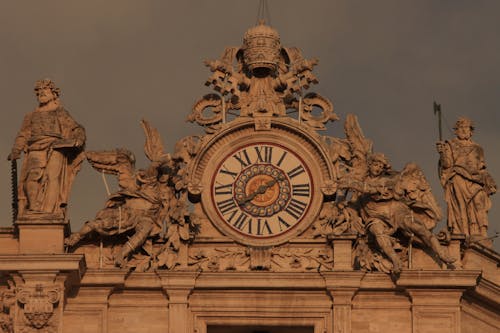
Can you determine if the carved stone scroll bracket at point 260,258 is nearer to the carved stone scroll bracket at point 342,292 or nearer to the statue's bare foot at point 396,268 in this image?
the carved stone scroll bracket at point 342,292

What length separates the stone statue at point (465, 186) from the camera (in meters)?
49.7

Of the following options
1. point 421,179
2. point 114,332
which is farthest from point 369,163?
point 114,332

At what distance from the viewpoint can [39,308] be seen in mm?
47906

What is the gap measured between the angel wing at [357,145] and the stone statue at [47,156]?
3.93 meters

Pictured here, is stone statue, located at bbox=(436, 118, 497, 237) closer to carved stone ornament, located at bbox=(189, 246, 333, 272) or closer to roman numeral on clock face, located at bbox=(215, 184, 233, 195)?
carved stone ornament, located at bbox=(189, 246, 333, 272)

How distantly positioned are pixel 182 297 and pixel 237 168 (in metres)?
2.20

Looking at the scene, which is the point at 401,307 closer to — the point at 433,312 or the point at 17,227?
the point at 433,312

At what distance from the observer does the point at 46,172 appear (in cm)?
4897

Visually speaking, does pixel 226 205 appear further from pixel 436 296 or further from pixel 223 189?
pixel 436 296

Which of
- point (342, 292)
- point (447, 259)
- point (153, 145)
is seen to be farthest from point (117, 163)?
point (447, 259)

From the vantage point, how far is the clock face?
1935 inches

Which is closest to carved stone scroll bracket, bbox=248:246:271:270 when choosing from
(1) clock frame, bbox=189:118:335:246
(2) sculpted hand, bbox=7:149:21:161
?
(1) clock frame, bbox=189:118:335:246

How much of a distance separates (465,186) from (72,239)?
5.93 m

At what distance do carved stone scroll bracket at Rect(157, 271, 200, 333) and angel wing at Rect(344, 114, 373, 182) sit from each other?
9.46 ft
